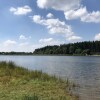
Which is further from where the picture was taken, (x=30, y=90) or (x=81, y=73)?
(x=81, y=73)

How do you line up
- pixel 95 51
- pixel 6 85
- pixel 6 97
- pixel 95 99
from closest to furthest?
pixel 6 97 → pixel 95 99 → pixel 6 85 → pixel 95 51

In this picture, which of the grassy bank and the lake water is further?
the lake water

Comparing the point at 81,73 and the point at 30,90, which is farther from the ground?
the point at 30,90

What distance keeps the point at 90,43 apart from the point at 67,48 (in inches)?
762

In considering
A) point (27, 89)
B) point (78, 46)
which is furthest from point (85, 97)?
point (78, 46)

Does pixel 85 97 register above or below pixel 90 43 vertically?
below

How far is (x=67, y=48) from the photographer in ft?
654

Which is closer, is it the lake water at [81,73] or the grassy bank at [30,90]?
the grassy bank at [30,90]

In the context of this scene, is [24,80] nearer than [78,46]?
Yes

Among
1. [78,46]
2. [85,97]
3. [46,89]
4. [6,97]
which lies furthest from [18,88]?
[78,46]

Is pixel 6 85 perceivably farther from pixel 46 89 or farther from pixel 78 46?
pixel 78 46

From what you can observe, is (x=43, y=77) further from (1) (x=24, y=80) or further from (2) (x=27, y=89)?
(2) (x=27, y=89)

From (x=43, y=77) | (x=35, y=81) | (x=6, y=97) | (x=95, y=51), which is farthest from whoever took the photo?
(x=95, y=51)

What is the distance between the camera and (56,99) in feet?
40.1
